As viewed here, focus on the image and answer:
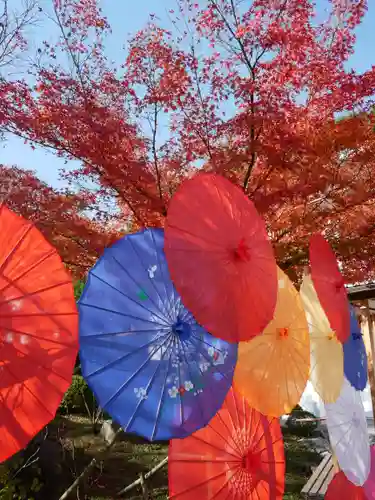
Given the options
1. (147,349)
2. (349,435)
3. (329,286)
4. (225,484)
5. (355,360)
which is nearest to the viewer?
(147,349)

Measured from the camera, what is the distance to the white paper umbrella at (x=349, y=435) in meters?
4.03

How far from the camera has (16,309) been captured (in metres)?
2.21

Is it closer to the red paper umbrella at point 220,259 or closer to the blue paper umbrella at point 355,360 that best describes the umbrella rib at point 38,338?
the red paper umbrella at point 220,259

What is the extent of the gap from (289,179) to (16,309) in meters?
4.08

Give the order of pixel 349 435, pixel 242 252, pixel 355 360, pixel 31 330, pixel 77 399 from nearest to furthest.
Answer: pixel 31 330 < pixel 242 252 < pixel 349 435 < pixel 355 360 < pixel 77 399

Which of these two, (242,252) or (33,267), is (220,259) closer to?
(242,252)

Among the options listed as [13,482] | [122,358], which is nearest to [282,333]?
[122,358]

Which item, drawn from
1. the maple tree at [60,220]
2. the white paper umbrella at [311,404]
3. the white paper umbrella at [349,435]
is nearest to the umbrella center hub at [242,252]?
the white paper umbrella at [349,435]

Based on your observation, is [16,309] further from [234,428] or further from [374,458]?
[374,458]

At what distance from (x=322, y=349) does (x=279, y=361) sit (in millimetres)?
891

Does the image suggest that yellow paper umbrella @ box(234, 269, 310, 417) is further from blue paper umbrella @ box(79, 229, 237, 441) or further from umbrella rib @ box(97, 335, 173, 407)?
umbrella rib @ box(97, 335, 173, 407)

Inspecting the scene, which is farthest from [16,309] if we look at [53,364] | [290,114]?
[290,114]

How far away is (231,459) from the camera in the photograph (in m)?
3.17

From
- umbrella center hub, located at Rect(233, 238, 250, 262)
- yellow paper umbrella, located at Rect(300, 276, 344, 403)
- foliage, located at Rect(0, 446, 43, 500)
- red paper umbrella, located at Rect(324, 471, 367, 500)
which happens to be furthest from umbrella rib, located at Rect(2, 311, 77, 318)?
red paper umbrella, located at Rect(324, 471, 367, 500)
